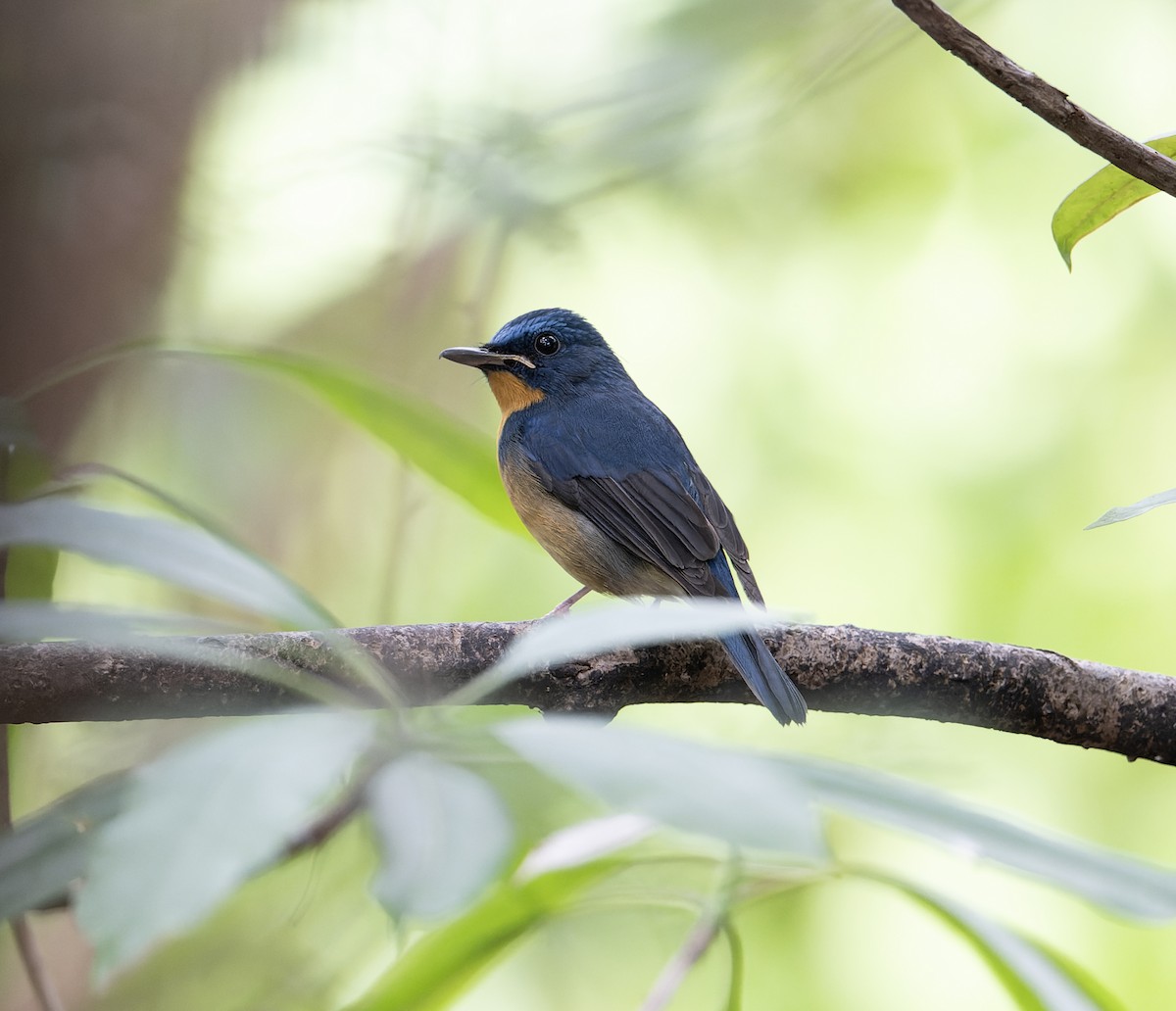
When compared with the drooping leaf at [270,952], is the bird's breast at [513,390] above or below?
above

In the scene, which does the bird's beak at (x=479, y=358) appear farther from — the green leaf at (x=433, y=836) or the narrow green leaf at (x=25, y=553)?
the green leaf at (x=433, y=836)

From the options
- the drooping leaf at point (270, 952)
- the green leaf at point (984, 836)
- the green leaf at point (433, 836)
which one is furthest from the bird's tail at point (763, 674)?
the green leaf at point (433, 836)

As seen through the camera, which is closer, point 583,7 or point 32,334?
point 32,334

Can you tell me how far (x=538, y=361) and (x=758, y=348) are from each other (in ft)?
6.45

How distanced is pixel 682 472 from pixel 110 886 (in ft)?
9.68

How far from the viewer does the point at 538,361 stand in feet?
13.1

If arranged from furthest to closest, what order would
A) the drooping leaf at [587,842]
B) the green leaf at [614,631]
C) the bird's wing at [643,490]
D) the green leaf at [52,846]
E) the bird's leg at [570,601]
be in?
1. the bird's leg at [570,601]
2. the bird's wing at [643,490]
3. the drooping leaf at [587,842]
4. the green leaf at [52,846]
5. the green leaf at [614,631]

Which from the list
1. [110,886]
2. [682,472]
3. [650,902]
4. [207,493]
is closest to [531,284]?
[207,493]

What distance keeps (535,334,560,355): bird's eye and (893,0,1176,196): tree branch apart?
2553 millimetres

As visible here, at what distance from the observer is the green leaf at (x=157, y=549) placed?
0.94m

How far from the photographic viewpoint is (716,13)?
347 centimetres

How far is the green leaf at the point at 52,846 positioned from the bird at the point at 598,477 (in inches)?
88.3

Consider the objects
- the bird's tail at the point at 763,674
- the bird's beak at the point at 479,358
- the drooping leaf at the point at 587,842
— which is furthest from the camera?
the bird's beak at the point at 479,358

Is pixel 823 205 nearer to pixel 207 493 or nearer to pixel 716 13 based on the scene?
pixel 716 13
